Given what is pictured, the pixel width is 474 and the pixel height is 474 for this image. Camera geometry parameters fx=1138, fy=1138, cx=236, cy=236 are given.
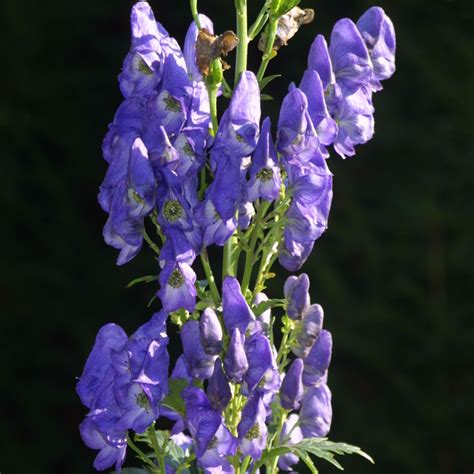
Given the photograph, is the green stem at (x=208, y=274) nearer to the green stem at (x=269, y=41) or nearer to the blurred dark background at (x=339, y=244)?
the green stem at (x=269, y=41)

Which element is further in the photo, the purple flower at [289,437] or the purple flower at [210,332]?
the purple flower at [289,437]

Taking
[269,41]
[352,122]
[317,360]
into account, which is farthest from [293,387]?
[269,41]

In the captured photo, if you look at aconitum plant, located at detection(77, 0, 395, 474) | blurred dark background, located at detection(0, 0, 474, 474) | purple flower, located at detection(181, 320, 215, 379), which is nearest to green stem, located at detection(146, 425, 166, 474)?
aconitum plant, located at detection(77, 0, 395, 474)

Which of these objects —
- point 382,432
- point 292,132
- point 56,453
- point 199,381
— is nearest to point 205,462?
point 199,381

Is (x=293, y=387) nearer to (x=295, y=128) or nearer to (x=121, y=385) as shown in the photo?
(x=121, y=385)

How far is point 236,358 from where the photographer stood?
1.51m

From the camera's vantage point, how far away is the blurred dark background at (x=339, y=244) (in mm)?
3361

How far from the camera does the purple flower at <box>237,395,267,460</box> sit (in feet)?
5.10

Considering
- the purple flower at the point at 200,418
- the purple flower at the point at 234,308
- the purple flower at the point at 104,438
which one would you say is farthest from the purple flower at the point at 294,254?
the purple flower at the point at 104,438

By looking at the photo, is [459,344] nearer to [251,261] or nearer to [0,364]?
[0,364]

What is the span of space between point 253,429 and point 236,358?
12 cm

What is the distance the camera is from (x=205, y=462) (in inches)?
61.2

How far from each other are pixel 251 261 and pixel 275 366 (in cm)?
15

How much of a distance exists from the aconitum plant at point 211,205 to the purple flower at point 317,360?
0.15 ft
